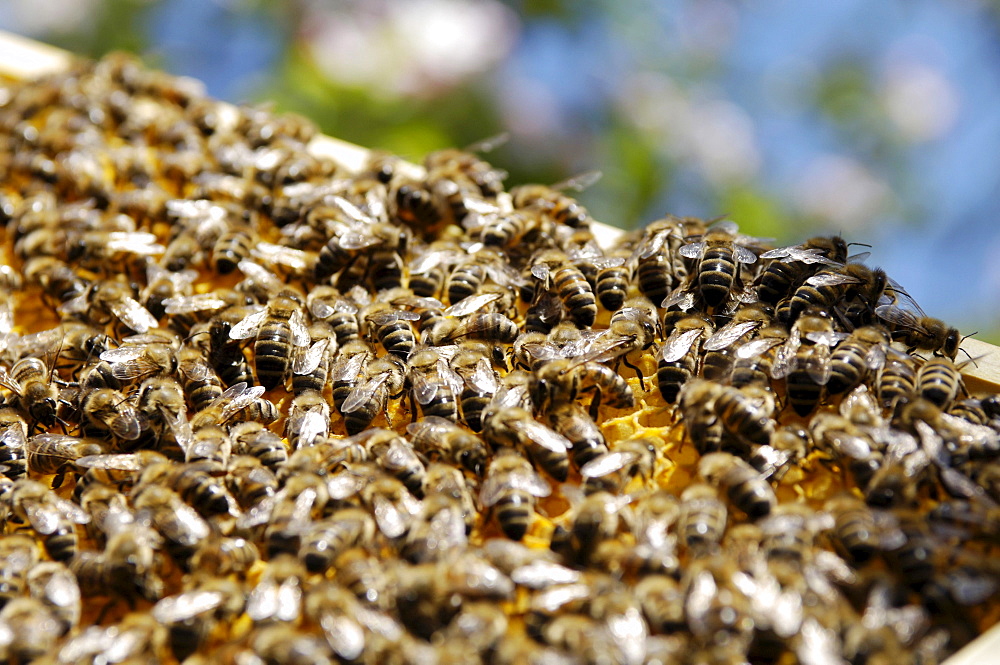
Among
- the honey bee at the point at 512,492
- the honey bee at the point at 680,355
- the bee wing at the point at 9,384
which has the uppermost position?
the honey bee at the point at 680,355

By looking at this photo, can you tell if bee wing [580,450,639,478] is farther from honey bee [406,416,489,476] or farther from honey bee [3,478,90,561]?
honey bee [3,478,90,561]

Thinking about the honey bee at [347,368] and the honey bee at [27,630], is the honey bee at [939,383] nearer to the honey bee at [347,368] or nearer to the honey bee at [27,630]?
the honey bee at [347,368]

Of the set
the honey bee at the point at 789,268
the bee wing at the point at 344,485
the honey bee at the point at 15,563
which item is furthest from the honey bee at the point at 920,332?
the honey bee at the point at 15,563

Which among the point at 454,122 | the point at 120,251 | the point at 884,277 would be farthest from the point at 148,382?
the point at 454,122

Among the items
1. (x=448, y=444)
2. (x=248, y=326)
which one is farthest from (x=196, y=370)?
(x=448, y=444)

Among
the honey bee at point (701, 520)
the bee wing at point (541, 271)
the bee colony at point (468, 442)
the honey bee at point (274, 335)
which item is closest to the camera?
the bee colony at point (468, 442)

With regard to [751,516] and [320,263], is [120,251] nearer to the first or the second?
[320,263]
